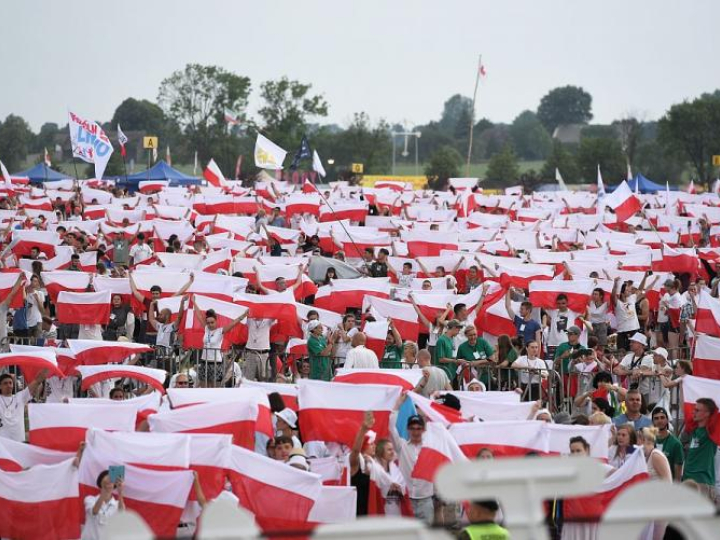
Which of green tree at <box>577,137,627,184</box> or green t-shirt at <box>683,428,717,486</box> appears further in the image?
green tree at <box>577,137,627,184</box>

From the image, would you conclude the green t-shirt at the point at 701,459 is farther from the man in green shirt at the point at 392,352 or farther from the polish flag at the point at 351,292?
the polish flag at the point at 351,292

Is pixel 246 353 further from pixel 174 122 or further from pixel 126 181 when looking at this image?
pixel 174 122

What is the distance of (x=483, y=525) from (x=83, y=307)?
13029mm

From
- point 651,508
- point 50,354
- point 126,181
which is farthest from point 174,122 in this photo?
point 651,508

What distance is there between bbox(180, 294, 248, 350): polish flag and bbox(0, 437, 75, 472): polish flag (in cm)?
605

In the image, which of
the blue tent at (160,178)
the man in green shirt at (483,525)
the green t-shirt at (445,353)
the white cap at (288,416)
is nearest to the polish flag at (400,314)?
the green t-shirt at (445,353)

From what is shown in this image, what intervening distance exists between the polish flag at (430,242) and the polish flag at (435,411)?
46.7ft

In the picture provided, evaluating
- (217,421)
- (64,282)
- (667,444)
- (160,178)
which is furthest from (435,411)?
(160,178)

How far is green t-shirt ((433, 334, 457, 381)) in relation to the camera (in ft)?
59.7

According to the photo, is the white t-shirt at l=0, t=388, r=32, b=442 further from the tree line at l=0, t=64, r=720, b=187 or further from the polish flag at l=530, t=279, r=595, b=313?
the tree line at l=0, t=64, r=720, b=187

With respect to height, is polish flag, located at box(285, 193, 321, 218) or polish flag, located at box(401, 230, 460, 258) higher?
polish flag, located at box(285, 193, 321, 218)

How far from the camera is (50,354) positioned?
17000 mm

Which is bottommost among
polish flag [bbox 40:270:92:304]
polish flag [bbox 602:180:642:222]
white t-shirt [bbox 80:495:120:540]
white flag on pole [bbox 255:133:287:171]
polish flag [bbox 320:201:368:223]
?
white t-shirt [bbox 80:495:120:540]

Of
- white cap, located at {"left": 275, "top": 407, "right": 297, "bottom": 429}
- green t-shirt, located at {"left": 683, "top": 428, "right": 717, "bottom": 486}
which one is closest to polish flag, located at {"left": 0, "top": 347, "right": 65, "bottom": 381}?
white cap, located at {"left": 275, "top": 407, "right": 297, "bottom": 429}
